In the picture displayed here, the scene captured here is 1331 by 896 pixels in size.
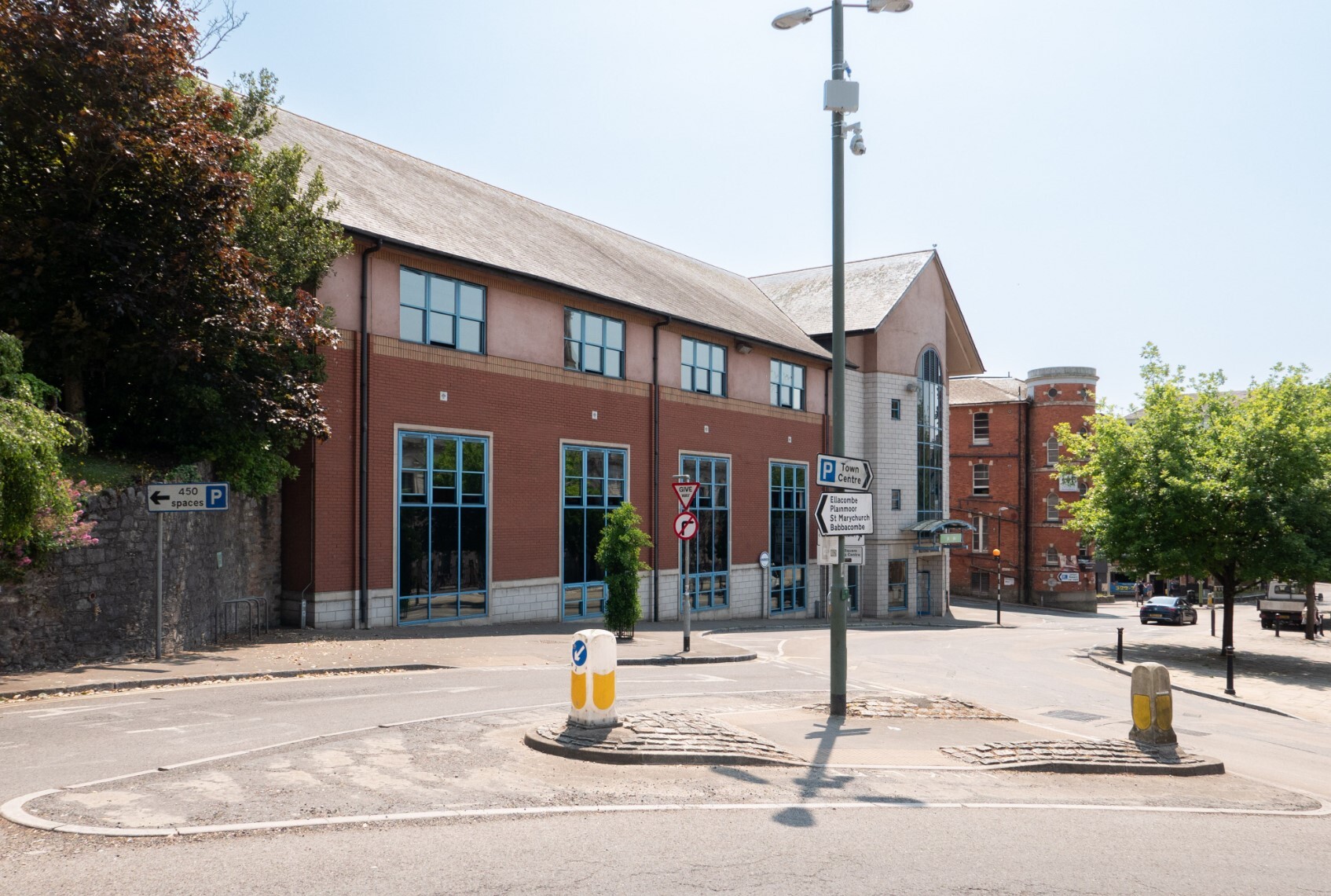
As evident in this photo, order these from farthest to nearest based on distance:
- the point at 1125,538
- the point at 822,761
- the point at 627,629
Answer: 1. the point at 1125,538
2. the point at 627,629
3. the point at 822,761

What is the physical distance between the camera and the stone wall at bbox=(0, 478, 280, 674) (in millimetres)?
13367

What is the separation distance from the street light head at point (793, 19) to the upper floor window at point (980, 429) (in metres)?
53.7

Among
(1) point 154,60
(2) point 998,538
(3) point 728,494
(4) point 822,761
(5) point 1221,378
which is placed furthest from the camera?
(2) point 998,538

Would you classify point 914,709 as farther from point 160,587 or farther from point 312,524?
point 312,524

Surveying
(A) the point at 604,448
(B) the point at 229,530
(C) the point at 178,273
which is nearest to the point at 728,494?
(A) the point at 604,448

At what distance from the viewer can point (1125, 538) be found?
28.5 m

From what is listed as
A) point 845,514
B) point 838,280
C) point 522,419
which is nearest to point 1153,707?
Result: point 845,514

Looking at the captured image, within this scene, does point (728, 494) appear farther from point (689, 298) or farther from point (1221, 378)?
point (1221, 378)

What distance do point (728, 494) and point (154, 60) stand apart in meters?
22.7

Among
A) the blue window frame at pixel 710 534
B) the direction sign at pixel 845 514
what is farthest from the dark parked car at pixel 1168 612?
the direction sign at pixel 845 514

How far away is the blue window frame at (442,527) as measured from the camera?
76.5ft

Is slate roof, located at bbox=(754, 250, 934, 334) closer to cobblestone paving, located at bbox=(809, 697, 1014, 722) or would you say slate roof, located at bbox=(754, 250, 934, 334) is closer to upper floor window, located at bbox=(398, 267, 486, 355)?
upper floor window, located at bbox=(398, 267, 486, 355)

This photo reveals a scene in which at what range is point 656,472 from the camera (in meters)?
Result: 31.0

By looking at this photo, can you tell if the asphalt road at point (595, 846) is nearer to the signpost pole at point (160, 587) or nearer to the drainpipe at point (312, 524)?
the signpost pole at point (160, 587)
